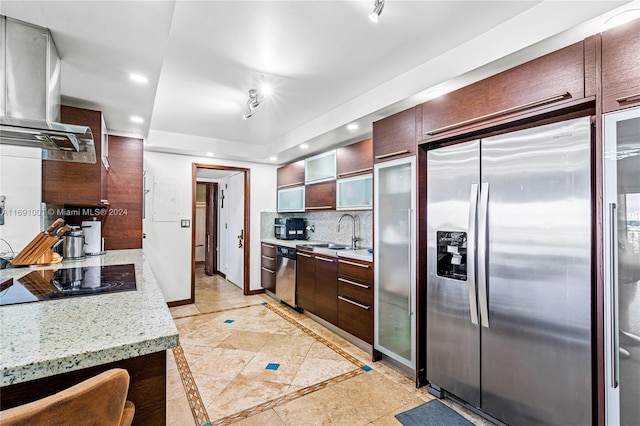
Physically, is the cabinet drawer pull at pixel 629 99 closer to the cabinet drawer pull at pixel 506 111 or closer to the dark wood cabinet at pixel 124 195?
the cabinet drawer pull at pixel 506 111

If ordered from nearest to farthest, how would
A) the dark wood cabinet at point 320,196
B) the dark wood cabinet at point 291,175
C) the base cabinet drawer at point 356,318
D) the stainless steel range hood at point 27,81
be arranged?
the stainless steel range hood at point 27,81 → the base cabinet drawer at point 356,318 → the dark wood cabinet at point 320,196 → the dark wood cabinet at point 291,175

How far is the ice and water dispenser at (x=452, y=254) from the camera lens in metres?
2.08

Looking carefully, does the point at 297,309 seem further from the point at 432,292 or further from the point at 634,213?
the point at 634,213

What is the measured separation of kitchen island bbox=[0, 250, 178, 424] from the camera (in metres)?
0.82

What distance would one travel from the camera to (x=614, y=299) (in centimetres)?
139

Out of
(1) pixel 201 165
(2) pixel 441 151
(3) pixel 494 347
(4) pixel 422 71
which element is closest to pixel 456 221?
(2) pixel 441 151

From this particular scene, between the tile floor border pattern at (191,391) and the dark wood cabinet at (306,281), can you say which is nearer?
the tile floor border pattern at (191,391)

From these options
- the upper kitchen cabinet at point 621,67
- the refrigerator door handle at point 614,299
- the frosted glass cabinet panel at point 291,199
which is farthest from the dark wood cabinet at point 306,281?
the upper kitchen cabinet at point 621,67

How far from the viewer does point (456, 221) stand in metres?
2.10

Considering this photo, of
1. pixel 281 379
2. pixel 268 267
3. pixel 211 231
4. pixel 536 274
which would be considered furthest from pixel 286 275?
pixel 211 231

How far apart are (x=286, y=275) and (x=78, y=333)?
334 cm

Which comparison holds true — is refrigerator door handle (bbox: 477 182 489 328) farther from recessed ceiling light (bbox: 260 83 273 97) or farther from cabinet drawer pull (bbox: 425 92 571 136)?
recessed ceiling light (bbox: 260 83 273 97)

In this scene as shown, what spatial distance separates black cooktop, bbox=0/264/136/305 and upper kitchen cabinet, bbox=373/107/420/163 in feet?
6.76

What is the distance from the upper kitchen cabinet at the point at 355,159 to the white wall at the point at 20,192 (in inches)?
108
